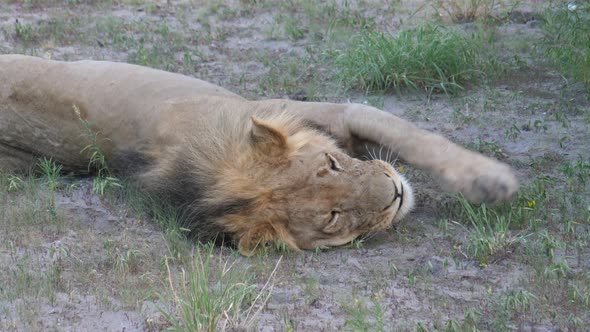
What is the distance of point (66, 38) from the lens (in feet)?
27.4

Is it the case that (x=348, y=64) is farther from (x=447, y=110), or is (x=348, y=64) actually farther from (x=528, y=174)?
(x=528, y=174)

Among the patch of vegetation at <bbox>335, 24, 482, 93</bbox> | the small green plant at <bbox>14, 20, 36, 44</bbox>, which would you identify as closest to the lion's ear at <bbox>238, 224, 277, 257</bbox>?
the patch of vegetation at <bbox>335, 24, 482, 93</bbox>

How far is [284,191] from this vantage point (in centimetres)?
447

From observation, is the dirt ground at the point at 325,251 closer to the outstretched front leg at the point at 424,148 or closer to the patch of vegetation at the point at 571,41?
the patch of vegetation at the point at 571,41

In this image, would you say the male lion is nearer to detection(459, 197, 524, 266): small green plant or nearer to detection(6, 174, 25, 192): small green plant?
detection(459, 197, 524, 266): small green plant

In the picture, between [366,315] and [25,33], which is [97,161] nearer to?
[366,315]

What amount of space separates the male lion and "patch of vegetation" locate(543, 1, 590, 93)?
6.67ft

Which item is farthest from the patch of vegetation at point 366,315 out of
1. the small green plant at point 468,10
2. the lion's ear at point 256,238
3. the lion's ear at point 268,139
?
the small green plant at point 468,10

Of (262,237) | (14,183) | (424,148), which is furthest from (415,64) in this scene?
(14,183)

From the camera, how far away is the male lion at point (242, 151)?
4.47 metres

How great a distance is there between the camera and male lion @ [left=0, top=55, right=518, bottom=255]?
4.47 m

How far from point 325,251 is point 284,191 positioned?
13.6 inches

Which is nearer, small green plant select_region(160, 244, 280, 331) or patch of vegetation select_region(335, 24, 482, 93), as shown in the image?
small green plant select_region(160, 244, 280, 331)

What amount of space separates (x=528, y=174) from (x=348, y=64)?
2.01 m
